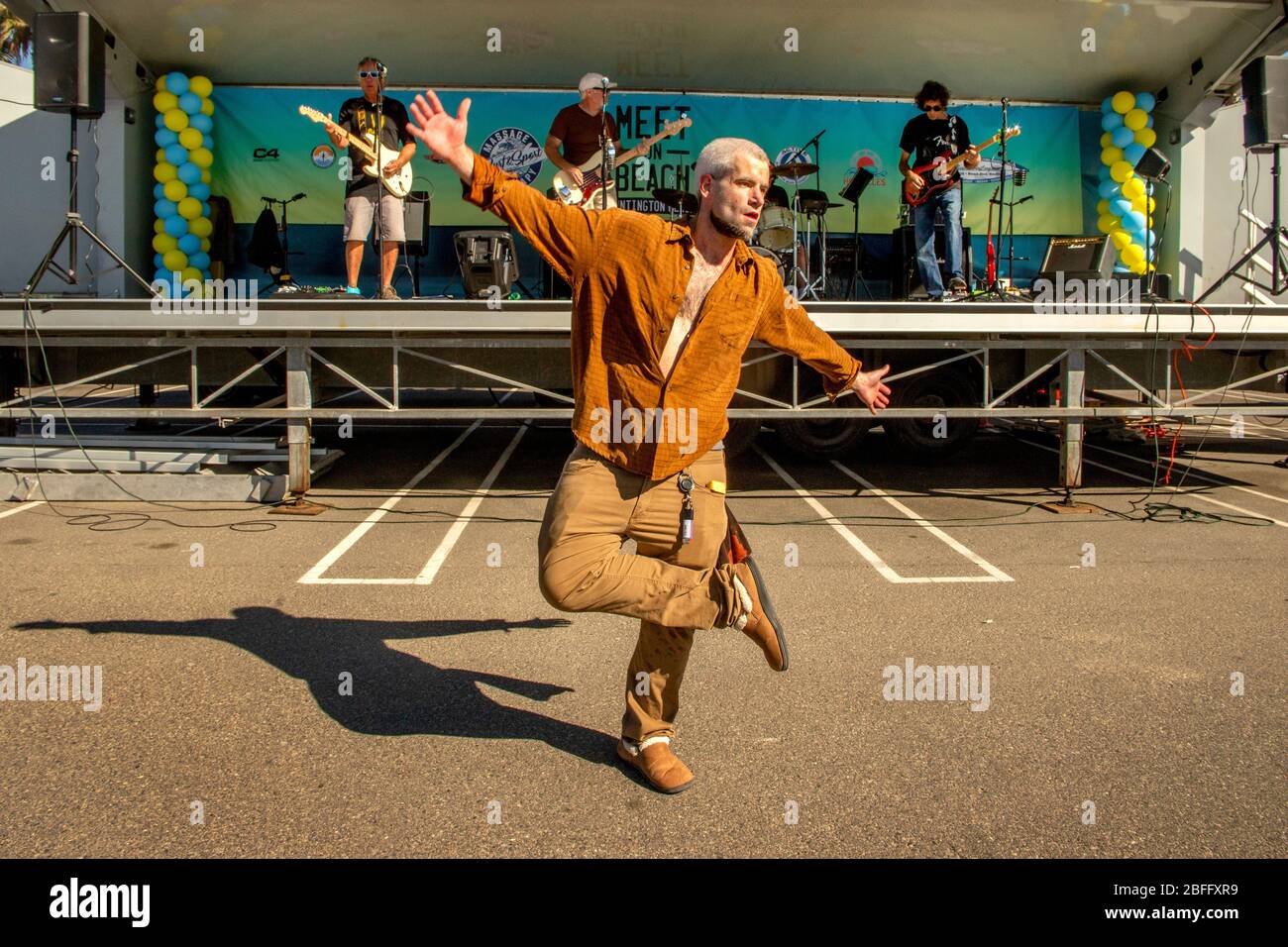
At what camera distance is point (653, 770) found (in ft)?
11.9

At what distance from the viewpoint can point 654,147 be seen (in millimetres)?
13695

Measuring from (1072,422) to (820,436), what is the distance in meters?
2.51

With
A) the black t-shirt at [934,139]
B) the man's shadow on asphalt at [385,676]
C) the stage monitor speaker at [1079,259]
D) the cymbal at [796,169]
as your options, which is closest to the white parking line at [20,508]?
the man's shadow on asphalt at [385,676]

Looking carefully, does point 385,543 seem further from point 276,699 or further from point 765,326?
point 765,326

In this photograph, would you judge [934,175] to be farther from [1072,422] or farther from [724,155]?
[724,155]

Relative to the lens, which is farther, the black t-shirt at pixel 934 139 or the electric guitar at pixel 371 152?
the black t-shirt at pixel 934 139

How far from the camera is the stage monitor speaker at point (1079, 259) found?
1114 centimetres

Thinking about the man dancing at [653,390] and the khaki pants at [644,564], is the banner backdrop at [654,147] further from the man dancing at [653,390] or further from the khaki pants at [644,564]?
the khaki pants at [644,564]

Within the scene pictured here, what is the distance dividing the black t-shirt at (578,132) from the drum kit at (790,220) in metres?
1.47

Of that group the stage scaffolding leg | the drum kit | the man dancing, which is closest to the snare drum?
the drum kit

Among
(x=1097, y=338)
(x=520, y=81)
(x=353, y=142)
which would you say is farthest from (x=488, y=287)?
(x=1097, y=338)

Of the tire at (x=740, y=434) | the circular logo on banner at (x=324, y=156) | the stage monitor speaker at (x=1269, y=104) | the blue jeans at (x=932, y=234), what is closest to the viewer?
the stage monitor speaker at (x=1269, y=104)

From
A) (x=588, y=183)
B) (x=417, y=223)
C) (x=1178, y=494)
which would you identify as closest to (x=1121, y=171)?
(x=1178, y=494)

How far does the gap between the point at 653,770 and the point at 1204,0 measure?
38.5 ft
